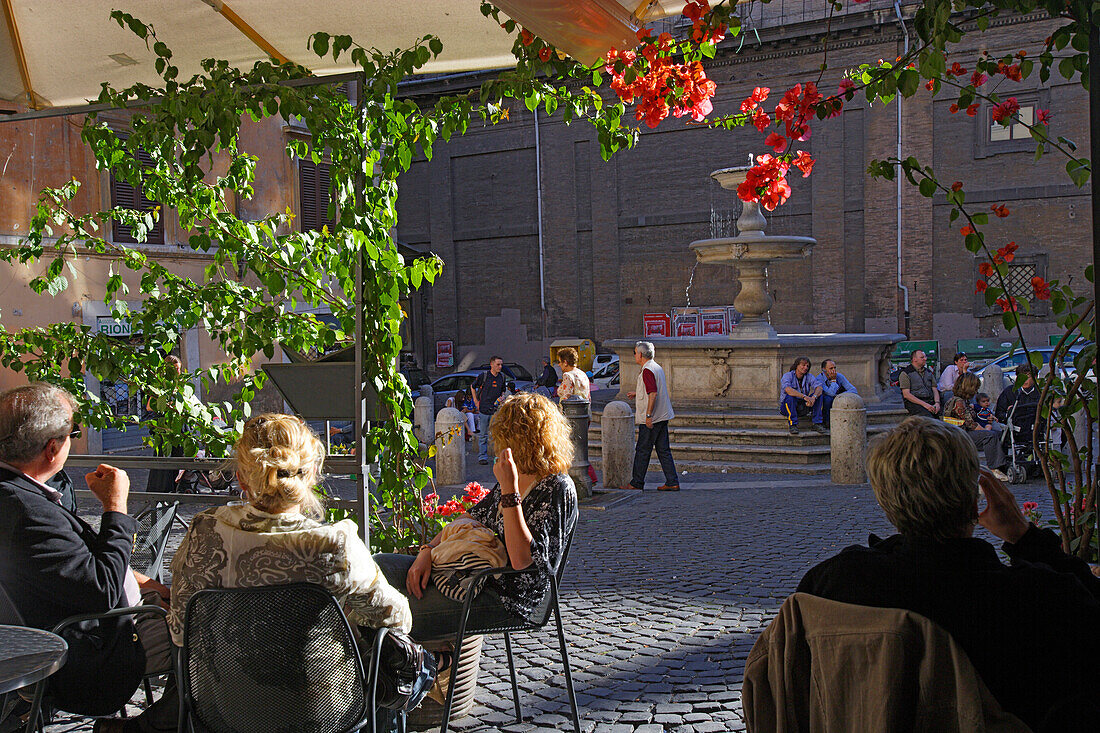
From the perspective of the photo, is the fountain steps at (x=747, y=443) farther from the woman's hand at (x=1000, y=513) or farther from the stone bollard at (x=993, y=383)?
the woman's hand at (x=1000, y=513)

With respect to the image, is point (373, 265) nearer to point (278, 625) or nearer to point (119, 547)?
point (119, 547)

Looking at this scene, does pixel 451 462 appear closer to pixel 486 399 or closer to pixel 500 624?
pixel 486 399

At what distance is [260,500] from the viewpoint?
9.32ft

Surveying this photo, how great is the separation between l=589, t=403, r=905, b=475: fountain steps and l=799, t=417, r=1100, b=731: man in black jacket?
941 cm

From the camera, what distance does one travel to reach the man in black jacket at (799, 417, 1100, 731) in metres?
2.04

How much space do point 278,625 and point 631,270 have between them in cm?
2645

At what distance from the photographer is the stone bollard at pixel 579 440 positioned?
9.94m

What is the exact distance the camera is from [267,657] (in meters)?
2.63

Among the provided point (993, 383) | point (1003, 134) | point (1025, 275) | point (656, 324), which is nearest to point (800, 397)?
point (993, 383)

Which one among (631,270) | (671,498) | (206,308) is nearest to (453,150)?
(631,270)

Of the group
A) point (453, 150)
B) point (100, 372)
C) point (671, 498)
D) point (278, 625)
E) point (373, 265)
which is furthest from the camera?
point (453, 150)

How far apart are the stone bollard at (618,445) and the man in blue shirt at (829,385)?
277 cm

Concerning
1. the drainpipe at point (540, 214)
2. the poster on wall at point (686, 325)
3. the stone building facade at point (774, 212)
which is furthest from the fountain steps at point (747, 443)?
the drainpipe at point (540, 214)

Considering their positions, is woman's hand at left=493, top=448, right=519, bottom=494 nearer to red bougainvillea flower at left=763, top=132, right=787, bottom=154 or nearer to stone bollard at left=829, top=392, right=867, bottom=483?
red bougainvillea flower at left=763, top=132, right=787, bottom=154
